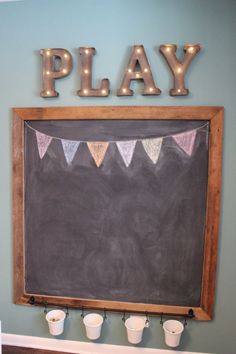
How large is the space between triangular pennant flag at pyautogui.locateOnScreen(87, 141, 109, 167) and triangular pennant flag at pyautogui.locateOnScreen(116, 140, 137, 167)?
9 centimetres

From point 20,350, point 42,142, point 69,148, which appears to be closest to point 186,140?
point 69,148

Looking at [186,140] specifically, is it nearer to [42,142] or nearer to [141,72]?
[141,72]

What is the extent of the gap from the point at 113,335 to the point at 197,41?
6.37 ft

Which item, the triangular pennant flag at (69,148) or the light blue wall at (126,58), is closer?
the light blue wall at (126,58)

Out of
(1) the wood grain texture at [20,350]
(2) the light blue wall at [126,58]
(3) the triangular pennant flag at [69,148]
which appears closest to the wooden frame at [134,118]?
(2) the light blue wall at [126,58]

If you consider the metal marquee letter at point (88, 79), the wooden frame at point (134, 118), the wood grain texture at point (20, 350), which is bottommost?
the wood grain texture at point (20, 350)

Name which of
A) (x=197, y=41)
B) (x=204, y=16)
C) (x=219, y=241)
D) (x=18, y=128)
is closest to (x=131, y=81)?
(x=197, y=41)

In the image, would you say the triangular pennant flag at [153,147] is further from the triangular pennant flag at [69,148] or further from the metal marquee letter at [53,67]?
the metal marquee letter at [53,67]

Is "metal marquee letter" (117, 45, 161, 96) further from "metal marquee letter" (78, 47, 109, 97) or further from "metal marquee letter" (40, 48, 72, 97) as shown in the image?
"metal marquee letter" (40, 48, 72, 97)

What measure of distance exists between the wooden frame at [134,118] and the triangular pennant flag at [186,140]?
9 centimetres

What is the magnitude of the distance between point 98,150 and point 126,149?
0.18 m

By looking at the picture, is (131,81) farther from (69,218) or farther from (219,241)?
(219,241)

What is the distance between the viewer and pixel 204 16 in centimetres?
155

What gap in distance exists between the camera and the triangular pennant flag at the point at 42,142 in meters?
1.70
